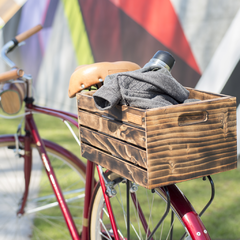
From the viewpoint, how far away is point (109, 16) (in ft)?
13.8

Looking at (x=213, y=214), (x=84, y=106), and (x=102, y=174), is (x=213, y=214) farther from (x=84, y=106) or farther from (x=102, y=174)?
(x=84, y=106)

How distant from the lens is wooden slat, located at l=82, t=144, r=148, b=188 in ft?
2.70

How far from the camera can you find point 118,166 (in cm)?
92

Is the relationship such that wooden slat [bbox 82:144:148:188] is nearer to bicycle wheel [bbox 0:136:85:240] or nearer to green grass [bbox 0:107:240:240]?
bicycle wheel [bbox 0:136:85:240]

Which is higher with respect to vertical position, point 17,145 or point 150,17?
point 150,17

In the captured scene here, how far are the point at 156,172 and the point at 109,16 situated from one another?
3.71 meters

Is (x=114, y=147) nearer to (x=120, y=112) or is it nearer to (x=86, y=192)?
(x=120, y=112)

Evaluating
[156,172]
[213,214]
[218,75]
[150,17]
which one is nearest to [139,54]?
[150,17]

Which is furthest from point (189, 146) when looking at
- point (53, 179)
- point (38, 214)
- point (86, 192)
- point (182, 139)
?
point (38, 214)

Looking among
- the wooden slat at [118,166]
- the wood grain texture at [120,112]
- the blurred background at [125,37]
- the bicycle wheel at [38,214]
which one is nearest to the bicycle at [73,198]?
the bicycle wheel at [38,214]

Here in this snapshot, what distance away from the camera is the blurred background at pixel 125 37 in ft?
10.0

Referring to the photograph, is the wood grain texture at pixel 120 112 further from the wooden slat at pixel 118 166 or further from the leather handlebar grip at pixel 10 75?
the leather handlebar grip at pixel 10 75

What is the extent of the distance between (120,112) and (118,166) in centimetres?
16

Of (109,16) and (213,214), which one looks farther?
(109,16)
